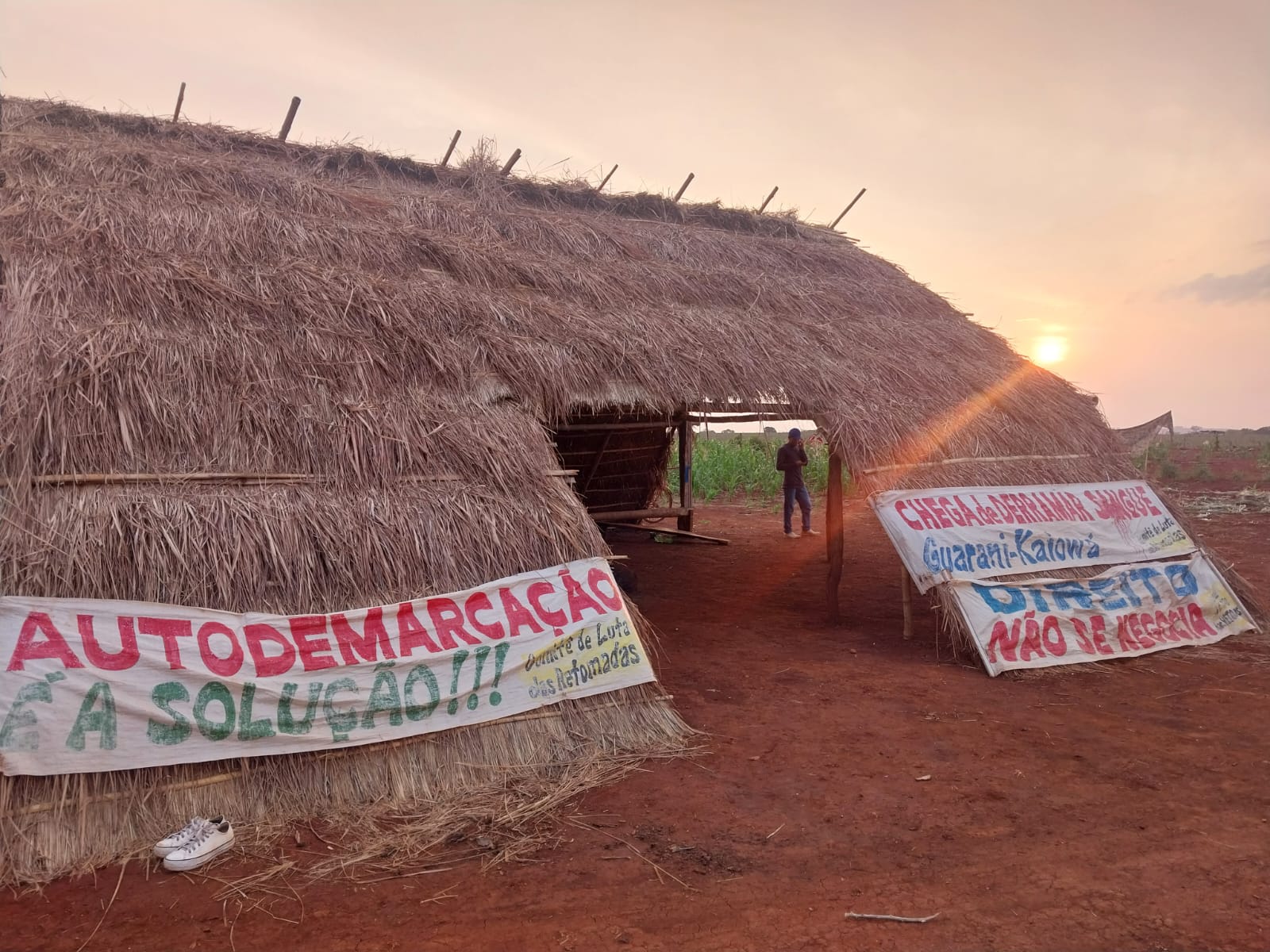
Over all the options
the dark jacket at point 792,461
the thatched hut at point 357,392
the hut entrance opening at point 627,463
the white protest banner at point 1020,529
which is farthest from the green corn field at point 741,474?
the white protest banner at point 1020,529

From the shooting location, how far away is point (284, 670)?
388 cm

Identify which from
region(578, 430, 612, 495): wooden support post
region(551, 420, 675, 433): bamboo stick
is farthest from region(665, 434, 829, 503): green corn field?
region(551, 420, 675, 433): bamboo stick

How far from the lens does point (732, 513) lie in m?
15.9

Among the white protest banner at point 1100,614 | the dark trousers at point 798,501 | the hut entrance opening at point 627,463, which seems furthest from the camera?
the dark trousers at point 798,501

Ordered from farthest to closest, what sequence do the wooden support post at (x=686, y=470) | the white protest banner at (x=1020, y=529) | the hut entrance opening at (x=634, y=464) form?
the wooden support post at (x=686, y=470) → the hut entrance opening at (x=634, y=464) → the white protest banner at (x=1020, y=529)

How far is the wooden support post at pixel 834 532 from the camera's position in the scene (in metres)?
7.25

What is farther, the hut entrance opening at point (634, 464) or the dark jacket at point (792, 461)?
the dark jacket at point (792, 461)

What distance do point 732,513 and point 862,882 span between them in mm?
12728

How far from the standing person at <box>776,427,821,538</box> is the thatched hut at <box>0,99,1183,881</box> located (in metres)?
3.38

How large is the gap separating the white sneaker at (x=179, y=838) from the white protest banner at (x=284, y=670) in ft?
1.04

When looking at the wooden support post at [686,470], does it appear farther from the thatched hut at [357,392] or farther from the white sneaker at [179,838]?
the white sneaker at [179,838]

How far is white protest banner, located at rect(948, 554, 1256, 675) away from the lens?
6078mm

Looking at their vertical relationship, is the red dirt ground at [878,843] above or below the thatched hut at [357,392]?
below

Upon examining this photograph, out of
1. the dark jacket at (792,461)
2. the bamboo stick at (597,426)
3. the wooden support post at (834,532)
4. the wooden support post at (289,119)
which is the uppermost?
the wooden support post at (289,119)
